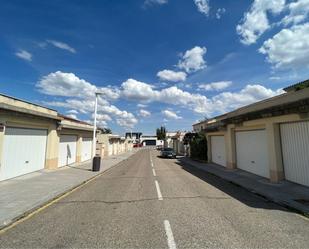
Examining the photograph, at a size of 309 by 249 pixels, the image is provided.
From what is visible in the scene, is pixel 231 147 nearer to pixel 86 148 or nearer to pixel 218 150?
pixel 218 150

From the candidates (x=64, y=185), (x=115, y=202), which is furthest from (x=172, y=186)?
(x=64, y=185)

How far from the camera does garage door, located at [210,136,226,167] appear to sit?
65.3ft

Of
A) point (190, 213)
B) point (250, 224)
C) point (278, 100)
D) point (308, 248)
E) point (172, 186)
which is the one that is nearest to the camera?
point (308, 248)

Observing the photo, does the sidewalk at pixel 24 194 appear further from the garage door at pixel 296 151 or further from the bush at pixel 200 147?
the bush at pixel 200 147

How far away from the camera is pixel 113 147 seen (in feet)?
142

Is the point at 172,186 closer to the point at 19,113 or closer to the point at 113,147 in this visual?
the point at 19,113

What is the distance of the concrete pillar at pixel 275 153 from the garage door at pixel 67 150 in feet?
49.9

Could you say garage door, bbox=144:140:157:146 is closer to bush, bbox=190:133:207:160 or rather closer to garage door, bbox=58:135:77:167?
bush, bbox=190:133:207:160

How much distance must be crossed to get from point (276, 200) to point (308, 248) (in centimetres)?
396

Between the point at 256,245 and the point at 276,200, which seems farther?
the point at 276,200

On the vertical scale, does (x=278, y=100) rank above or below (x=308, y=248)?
above

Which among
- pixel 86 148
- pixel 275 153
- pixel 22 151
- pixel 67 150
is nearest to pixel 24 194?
pixel 22 151

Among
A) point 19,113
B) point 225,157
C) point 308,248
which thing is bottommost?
point 308,248

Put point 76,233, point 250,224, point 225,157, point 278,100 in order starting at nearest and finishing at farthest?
point 76,233, point 250,224, point 278,100, point 225,157
